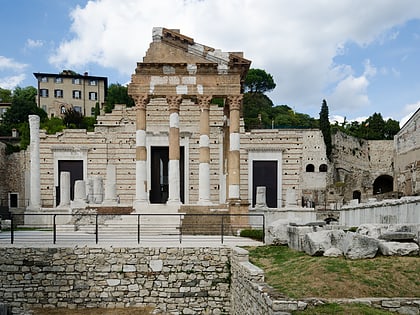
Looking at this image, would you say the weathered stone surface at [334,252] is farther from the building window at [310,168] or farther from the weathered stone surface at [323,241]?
the building window at [310,168]

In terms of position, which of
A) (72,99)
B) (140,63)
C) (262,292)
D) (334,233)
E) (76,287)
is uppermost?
(72,99)

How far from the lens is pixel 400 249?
1108 centimetres

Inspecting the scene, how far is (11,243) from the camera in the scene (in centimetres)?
1670

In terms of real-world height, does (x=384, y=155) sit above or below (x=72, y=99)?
below

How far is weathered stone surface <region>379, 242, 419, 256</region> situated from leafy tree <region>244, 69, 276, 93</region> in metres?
80.8

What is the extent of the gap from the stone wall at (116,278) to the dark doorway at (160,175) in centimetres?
1993

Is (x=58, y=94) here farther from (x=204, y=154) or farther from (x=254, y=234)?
(x=254, y=234)

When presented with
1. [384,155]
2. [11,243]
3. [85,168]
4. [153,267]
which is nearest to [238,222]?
[153,267]

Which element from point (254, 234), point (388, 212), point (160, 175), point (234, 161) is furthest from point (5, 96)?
point (388, 212)

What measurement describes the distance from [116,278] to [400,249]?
29.7 feet

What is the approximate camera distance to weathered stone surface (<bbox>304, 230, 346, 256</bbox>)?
12227mm

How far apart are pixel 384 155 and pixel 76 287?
50.8 metres

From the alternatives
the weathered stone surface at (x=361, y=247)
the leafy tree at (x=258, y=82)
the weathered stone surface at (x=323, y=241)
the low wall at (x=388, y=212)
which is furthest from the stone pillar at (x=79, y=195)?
the leafy tree at (x=258, y=82)

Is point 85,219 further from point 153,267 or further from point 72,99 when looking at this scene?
point 72,99
